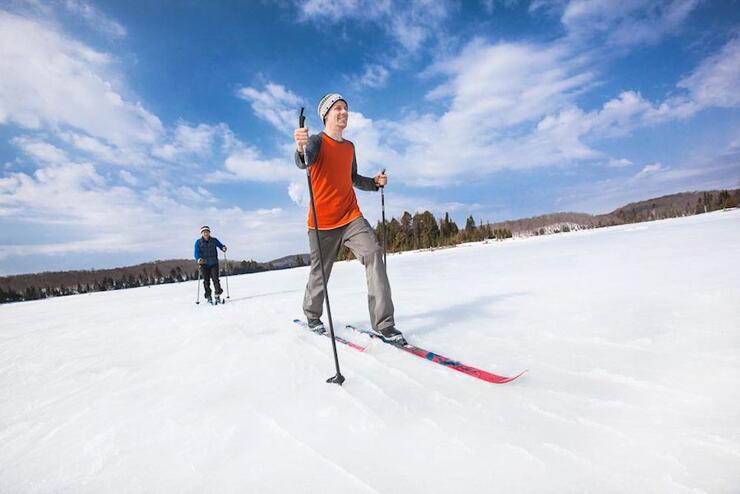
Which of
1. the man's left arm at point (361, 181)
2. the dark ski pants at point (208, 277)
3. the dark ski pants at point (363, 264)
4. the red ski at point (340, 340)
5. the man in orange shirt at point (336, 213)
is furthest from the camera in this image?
the dark ski pants at point (208, 277)

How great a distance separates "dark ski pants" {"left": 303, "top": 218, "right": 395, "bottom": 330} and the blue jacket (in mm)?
7761

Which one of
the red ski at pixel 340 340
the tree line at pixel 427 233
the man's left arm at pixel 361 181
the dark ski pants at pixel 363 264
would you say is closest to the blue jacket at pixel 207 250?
the red ski at pixel 340 340

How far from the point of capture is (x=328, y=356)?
10.6 feet

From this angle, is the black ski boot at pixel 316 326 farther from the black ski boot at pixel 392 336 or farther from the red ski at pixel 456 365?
the red ski at pixel 456 365

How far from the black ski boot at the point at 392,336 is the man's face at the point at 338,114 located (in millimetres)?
2496

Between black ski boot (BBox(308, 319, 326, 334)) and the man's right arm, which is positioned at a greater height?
the man's right arm

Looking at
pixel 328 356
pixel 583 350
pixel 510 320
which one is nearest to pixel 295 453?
pixel 328 356

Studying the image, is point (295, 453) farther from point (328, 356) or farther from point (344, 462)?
point (328, 356)

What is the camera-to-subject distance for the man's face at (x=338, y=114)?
411 cm

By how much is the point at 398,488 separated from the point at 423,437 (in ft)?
1.26

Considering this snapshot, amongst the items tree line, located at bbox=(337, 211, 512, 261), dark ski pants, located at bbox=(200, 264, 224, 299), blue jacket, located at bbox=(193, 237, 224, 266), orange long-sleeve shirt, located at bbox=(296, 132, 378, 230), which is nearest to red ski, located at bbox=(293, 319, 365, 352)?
orange long-sleeve shirt, located at bbox=(296, 132, 378, 230)

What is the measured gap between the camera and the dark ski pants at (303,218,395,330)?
3717 millimetres

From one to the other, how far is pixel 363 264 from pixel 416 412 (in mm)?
2143

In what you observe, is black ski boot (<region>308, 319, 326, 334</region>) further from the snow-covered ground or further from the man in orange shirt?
the snow-covered ground
